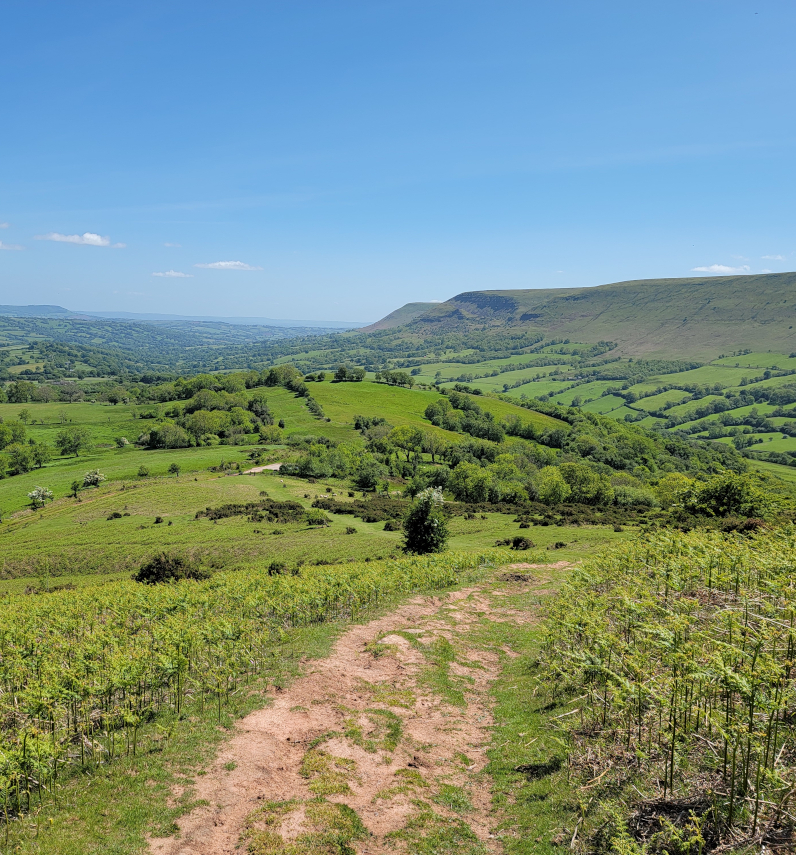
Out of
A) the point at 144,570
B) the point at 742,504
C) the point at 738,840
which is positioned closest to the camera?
the point at 738,840

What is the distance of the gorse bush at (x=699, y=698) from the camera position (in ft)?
27.1

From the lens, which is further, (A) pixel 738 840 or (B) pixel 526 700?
(B) pixel 526 700

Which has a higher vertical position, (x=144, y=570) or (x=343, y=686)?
(x=343, y=686)

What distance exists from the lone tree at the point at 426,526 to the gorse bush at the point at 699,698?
81.7ft

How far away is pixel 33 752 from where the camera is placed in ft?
33.2

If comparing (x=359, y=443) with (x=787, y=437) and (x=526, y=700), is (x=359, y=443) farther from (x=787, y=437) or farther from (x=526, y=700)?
(x=787, y=437)

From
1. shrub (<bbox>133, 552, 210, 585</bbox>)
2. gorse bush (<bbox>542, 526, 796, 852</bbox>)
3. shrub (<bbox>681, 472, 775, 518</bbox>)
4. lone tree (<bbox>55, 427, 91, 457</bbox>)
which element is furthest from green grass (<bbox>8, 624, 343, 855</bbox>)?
lone tree (<bbox>55, 427, 91, 457</bbox>)

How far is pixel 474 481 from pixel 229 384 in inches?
5351

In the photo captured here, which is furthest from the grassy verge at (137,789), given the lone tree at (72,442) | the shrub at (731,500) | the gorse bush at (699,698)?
the lone tree at (72,442)

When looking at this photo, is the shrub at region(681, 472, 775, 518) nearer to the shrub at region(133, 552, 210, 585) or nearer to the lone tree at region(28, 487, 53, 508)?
the shrub at region(133, 552, 210, 585)

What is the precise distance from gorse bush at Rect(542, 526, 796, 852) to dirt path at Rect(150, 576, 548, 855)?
8.99 ft

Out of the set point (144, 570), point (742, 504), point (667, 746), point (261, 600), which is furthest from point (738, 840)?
point (742, 504)

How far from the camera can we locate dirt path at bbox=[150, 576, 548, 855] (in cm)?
969

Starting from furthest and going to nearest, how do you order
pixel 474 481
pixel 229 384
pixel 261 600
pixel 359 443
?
pixel 229 384 < pixel 359 443 < pixel 474 481 < pixel 261 600
